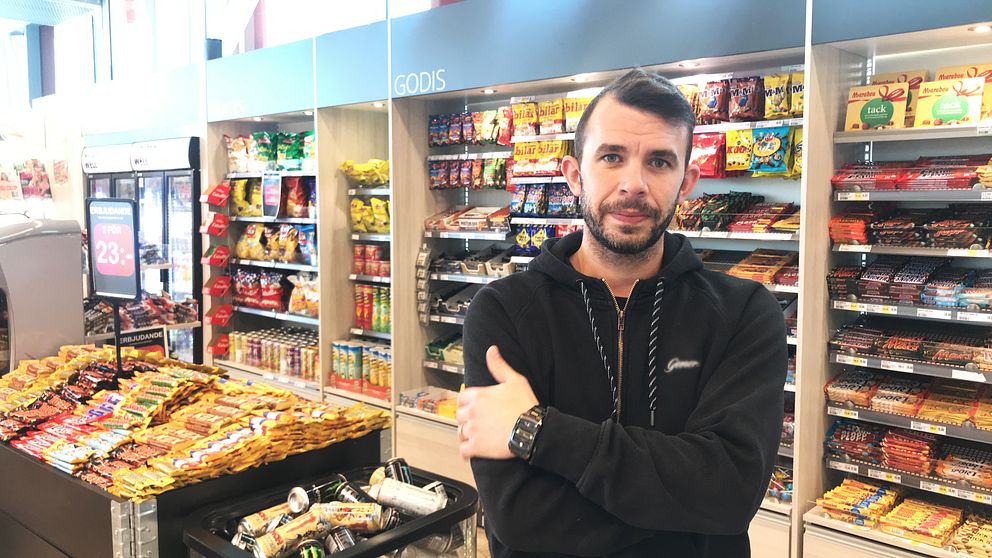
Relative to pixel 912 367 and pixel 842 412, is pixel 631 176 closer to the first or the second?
pixel 912 367

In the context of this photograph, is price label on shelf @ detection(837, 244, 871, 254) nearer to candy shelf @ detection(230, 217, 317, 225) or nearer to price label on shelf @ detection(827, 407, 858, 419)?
price label on shelf @ detection(827, 407, 858, 419)

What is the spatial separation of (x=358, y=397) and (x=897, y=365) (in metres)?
3.42

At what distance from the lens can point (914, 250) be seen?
329 centimetres

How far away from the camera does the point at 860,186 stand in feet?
11.2

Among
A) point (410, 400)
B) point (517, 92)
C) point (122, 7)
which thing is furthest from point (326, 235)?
point (122, 7)

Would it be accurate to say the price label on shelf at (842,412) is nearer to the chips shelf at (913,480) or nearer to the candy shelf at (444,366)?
the chips shelf at (913,480)

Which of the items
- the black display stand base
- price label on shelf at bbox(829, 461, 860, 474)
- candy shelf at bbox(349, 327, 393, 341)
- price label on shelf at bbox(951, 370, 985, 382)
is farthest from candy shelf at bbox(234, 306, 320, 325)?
price label on shelf at bbox(951, 370, 985, 382)

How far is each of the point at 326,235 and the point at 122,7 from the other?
17.1 ft

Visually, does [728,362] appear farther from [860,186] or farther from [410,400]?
[410,400]

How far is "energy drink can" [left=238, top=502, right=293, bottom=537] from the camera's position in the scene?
2.16m

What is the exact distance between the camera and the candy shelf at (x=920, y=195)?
10.1 ft

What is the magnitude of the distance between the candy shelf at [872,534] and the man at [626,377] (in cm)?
219

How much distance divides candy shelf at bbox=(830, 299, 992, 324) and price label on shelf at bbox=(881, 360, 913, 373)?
0.21m

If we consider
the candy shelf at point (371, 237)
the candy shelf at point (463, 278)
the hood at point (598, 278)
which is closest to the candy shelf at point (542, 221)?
the candy shelf at point (463, 278)
